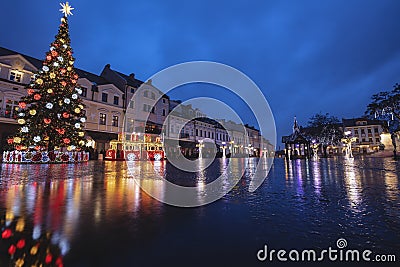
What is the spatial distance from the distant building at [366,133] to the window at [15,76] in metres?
81.6

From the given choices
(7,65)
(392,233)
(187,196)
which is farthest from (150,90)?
(392,233)

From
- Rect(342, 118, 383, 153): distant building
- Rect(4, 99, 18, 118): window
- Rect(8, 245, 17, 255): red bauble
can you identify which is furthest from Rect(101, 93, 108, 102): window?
Rect(342, 118, 383, 153): distant building

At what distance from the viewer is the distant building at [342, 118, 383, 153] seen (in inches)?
2638

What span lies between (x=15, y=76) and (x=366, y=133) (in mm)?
89324

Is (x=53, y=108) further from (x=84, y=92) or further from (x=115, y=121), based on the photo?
(x=115, y=121)

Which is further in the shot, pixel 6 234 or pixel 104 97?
pixel 104 97

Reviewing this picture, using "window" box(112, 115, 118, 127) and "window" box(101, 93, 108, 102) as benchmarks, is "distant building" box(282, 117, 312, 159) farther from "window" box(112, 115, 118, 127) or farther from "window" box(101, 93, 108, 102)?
"window" box(101, 93, 108, 102)

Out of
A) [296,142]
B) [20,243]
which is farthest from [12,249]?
[296,142]

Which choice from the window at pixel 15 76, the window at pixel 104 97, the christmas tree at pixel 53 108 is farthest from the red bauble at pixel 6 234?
the window at pixel 104 97

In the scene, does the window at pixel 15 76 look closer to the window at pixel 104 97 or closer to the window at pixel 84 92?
the window at pixel 84 92

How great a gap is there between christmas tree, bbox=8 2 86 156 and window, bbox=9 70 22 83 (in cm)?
1004

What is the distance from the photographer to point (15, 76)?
2336 cm

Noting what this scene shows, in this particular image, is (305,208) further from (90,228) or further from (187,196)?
(90,228)

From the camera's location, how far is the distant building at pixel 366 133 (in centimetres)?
6700
